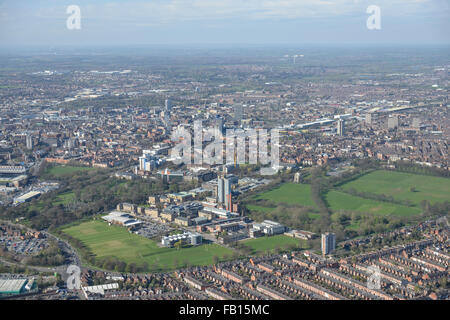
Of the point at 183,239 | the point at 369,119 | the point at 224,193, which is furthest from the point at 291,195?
the point at 369,119

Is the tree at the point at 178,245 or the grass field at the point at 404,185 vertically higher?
the grass field at the point at 404,185

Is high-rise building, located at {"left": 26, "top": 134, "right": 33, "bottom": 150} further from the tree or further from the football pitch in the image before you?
the tree

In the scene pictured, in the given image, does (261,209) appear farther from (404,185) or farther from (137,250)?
(404,185)

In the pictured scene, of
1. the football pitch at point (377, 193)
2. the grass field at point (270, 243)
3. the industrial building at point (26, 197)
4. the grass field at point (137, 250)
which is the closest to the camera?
the grass field at point (137, 250)

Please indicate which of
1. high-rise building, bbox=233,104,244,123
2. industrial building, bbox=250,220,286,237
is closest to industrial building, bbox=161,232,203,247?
industrial building, bbox=250,220,286,237

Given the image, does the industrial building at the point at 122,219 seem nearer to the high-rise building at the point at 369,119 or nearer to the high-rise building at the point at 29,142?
the high-rise building at the point at 29,142

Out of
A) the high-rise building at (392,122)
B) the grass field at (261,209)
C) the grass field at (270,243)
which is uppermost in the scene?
the high-rise building at (392,122)

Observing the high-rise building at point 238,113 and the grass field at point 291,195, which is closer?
the grass field at point 291,195

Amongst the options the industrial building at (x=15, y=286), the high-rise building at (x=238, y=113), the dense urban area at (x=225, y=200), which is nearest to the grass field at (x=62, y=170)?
the dense urban area at (x=225, y=200)
